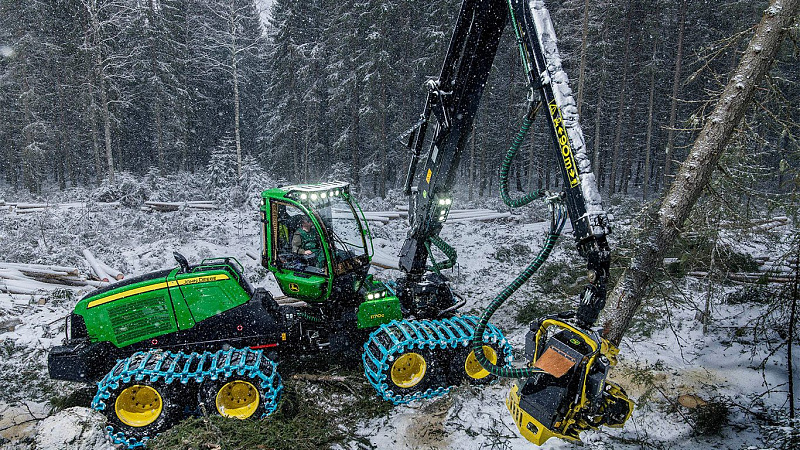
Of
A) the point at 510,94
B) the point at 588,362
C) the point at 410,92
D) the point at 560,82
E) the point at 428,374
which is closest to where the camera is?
the point at 588,362

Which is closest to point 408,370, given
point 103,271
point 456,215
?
point 103,271

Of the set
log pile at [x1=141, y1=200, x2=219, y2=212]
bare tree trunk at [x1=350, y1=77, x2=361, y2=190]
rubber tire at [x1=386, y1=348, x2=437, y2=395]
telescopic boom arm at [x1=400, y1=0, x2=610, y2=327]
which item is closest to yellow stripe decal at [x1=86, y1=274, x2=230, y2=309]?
rubber tire at [x1=386, y1=348, x2=437, y2=395]

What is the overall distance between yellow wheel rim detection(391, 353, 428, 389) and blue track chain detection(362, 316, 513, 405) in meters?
0.15

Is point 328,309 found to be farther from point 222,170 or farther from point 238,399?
point 222,170

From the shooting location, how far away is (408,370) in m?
6.25

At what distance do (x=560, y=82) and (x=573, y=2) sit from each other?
73.6 feet

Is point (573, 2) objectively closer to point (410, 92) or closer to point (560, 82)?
point (410, 92)

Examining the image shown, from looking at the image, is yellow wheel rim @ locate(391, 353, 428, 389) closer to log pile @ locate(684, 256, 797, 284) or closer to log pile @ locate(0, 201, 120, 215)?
log pile @ locate(684, 256, 797, 284)

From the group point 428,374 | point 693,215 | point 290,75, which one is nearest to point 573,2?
point 290,75

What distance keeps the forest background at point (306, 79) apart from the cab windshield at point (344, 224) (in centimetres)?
1646

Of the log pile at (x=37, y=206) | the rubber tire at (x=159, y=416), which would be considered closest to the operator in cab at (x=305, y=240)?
the rubber tire at (x=159, y=416)

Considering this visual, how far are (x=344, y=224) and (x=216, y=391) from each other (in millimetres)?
3055

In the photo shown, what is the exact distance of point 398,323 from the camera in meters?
6.27

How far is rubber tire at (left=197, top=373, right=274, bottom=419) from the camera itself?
544cm
